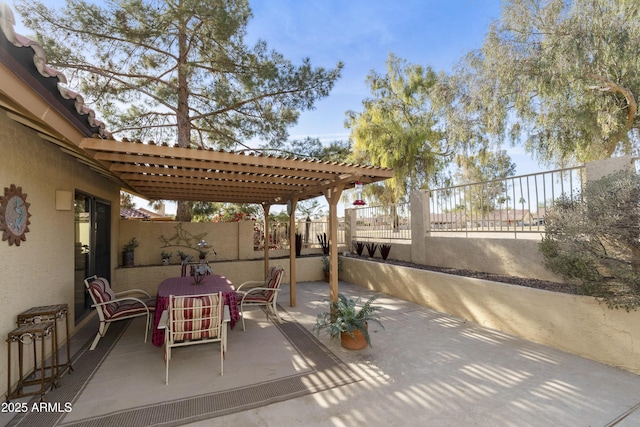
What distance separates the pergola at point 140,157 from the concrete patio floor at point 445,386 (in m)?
1.30

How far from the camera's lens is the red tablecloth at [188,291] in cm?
372

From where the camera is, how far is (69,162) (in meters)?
4.23

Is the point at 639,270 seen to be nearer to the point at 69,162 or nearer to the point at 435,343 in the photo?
the point at 435,343

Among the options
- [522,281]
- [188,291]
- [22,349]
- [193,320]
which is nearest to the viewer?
[22,349]

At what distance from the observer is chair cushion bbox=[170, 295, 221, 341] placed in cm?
320

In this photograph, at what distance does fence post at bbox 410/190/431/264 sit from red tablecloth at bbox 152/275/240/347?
4605mm

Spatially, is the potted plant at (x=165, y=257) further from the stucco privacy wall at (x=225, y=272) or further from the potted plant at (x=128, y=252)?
the potted plant at (x=128, y=252)

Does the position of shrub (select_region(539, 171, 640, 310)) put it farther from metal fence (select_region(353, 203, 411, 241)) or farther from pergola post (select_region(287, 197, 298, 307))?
pergola post (select_region(287, 197, 298, 307))

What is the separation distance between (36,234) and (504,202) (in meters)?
7.28

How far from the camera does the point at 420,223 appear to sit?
279 inches

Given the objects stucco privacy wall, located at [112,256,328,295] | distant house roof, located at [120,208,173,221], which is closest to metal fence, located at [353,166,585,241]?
stucco privacy wall, located at [112,256,328,295]

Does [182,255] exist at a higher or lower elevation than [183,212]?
lower

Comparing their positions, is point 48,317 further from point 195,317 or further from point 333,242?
point 333,242

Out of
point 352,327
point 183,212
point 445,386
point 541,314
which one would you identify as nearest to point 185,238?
point 183,212
